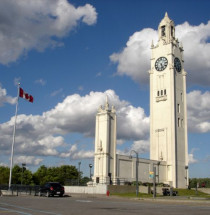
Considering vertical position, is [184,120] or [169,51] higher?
[169,51]

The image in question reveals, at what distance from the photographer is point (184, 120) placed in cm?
8394

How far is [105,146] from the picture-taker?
62531 mm

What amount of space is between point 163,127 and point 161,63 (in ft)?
59.0

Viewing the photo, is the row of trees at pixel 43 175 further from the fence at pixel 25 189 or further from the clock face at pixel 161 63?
the fence at pixel 25 189

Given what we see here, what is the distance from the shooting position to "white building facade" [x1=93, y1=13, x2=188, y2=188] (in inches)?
2522

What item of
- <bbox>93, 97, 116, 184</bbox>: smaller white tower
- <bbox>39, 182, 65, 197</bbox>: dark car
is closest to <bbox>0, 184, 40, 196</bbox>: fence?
<bbox>39, 182, 65, 197</bbox>: dark car

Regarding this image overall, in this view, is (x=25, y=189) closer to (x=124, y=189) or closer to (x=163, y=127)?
(x=124, y=189)

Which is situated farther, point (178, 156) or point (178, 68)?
point (178, 68)

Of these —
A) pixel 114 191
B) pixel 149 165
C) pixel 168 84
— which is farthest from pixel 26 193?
pixel 168 84

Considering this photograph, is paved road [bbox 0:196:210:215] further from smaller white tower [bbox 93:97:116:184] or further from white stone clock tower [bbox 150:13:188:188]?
white stone clock tower [bbox 150:13:188:188]

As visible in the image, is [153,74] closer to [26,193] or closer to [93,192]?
[93,192]

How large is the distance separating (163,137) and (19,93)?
43411 millimetres

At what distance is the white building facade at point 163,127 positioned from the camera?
2522 inches

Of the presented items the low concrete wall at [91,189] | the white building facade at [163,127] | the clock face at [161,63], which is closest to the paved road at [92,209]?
the low concrete wall at [91,189]
